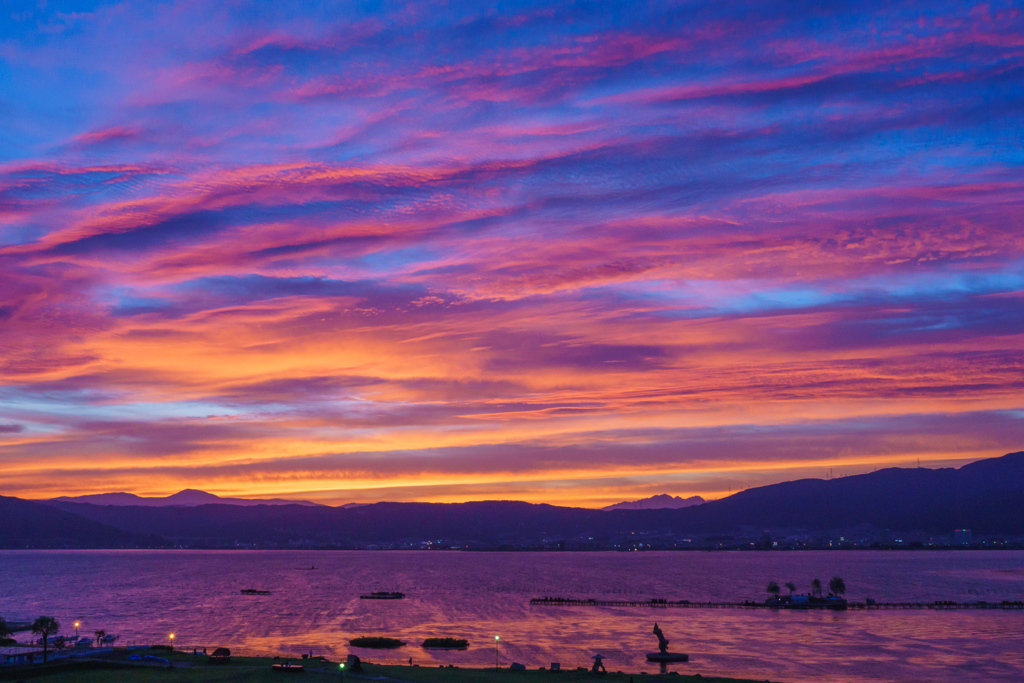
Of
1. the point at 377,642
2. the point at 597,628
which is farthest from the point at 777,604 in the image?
the point at 377,642

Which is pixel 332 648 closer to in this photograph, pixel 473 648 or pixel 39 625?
pixel 473 648

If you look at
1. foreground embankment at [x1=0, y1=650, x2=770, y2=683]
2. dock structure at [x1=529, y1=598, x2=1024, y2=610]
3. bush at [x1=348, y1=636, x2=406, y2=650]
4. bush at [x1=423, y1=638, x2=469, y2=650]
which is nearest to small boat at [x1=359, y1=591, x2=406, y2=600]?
dock structure at [x1=529, y1=598, x2=1024, y2=610]

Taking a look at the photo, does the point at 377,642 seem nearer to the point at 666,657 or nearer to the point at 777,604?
the point at 666,657

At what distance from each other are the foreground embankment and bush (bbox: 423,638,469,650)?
2635 cm

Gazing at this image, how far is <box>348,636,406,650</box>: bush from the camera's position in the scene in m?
90.3

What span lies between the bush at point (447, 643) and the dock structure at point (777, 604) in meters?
59.2

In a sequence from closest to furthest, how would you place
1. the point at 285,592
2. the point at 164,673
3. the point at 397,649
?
the point at 164,673 < the point at 397,649 < the point at 285,592

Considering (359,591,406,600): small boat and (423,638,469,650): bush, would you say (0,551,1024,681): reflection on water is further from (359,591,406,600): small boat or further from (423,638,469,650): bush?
(359,591,406,600): small boat

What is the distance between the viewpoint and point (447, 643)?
91125 mm

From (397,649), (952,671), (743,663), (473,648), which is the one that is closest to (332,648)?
(397,649)

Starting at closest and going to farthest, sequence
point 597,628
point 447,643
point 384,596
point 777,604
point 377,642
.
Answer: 1. point 377,642
2. point 447,643
3. point 597,628
4. point 777,604
5. point 384,596

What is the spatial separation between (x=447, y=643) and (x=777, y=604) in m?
74.5

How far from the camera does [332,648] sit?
89.9 metres

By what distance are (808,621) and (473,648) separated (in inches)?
2232
